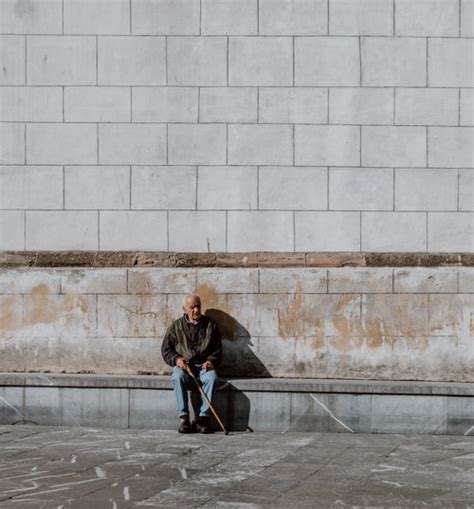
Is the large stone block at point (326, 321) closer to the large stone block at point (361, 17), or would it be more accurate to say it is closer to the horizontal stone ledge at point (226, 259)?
the horizontal stone ledge at point (226, 259)

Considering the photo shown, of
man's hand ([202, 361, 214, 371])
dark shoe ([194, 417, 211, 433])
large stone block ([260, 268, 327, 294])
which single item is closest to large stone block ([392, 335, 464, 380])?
large stone block ([260, 268, 327, 294])

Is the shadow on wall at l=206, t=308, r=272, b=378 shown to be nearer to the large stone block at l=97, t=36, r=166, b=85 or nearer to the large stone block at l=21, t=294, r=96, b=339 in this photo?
the large stone block at l=21, t=294, r=96, b=339

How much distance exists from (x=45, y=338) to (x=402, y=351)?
3858mm

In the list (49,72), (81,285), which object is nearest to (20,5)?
(49,72)

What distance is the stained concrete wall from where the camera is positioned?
12.1 metres

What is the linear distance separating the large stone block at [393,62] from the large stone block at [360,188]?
966 millimetres

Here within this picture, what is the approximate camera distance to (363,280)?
12117 millimetres

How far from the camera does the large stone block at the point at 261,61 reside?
12211mm

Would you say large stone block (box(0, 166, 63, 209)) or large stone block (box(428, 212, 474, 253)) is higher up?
large stone block (box(0, 166, 63, 209))

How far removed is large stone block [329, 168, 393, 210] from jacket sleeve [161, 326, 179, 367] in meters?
2.18

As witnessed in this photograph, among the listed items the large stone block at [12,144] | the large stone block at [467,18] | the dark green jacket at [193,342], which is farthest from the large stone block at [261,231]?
the large stone block at [467,18]

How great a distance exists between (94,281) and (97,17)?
2.87 meters

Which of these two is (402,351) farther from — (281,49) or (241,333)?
(281,49)

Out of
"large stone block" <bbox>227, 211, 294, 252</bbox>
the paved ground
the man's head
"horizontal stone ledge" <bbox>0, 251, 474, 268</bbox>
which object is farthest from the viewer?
"large stone block" <bbox>227, 211, 294, 252</bbox>
